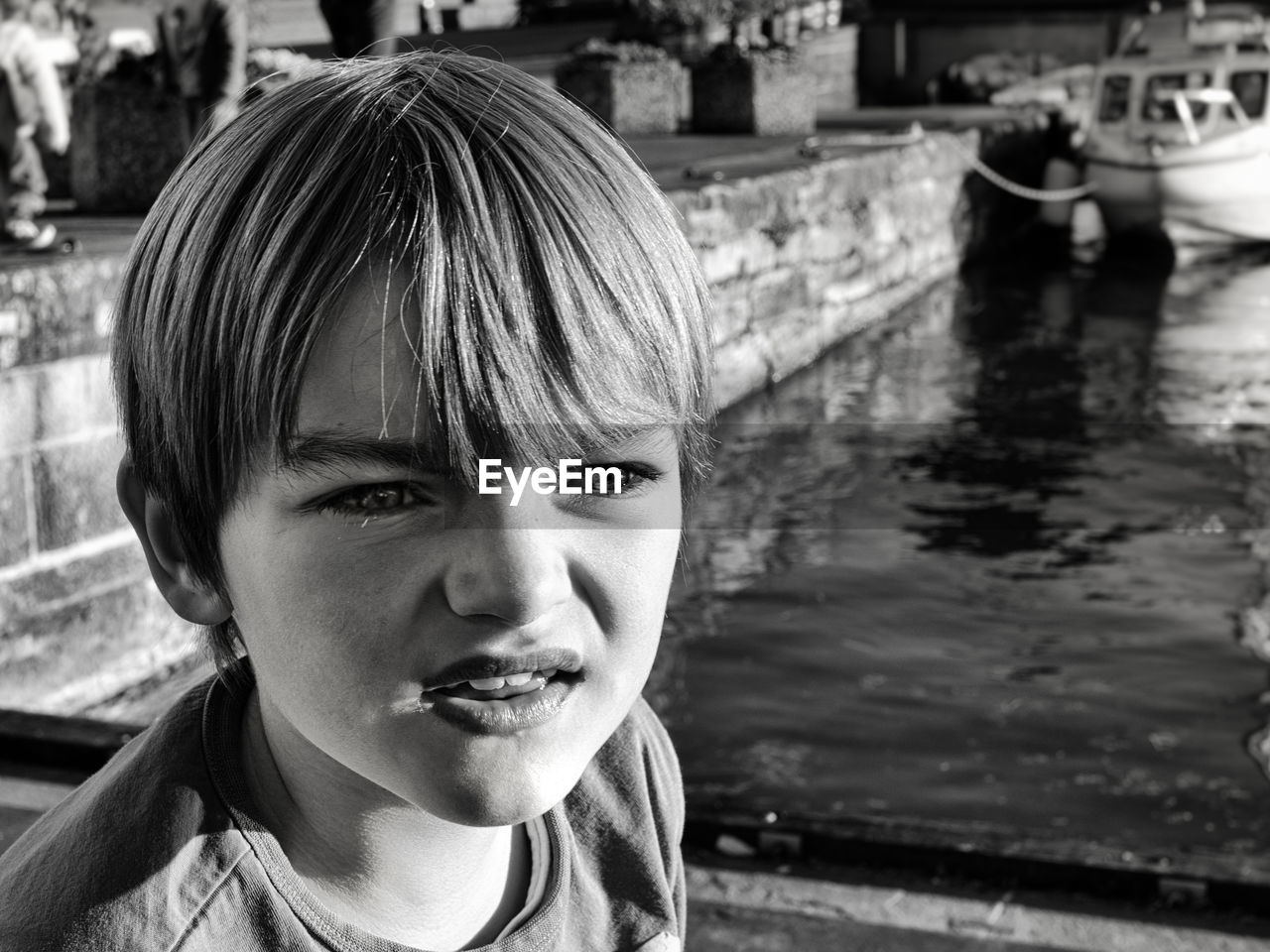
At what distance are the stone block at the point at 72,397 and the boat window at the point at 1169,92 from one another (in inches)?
508

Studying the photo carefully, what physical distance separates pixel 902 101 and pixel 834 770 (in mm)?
18754

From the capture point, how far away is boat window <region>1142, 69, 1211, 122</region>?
588 inches

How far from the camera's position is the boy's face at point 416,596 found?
33.1 inches

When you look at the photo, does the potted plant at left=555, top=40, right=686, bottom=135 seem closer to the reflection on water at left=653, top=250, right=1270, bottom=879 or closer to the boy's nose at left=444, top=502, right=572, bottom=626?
the reflection on water at left=653, top=250, right=1270, bottom=879

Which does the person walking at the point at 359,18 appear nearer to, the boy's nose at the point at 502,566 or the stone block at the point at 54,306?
the stone block at the point at 54,306

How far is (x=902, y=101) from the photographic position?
70.6 ft

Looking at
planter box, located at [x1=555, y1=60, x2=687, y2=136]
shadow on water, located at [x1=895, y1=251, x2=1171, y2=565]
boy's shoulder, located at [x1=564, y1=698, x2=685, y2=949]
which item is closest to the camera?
boy's shoulder, located at [x1=564, y1=698, x2=685, y2=949]

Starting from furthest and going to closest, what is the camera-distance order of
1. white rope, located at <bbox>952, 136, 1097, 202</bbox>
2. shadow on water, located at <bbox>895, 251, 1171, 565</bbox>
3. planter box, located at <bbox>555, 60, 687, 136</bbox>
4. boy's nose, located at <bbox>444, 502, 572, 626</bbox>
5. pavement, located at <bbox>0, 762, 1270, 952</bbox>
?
1. white rope, located at <bbox>952, 136, 1097, 202</bbox>
2. planter box, located at <bbox>555, 60, 687, 136</bbox>
3. shadow on water, located at <bbox>895, 251, 1171, 565</bbox>
4. pavement, located at <bbox>0, 762, 1270, 952</bbox>
5. boy's nose, located at <bbox>444, 502, 572, 626</bbox>

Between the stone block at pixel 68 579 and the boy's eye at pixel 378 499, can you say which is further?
the stone block at pixel 68 579

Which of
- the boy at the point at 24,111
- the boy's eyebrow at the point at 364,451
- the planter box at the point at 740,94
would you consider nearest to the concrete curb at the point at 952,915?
the boy's eyebrow at the point at 364,451

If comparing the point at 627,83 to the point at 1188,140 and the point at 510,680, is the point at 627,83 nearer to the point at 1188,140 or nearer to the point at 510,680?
the point at 1188,140

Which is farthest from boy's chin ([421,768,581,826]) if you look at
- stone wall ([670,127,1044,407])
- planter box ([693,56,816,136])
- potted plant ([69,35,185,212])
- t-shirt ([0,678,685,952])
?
planter box ([693,56,816,136])

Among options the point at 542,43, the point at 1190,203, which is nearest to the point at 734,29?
the point at 1190,203

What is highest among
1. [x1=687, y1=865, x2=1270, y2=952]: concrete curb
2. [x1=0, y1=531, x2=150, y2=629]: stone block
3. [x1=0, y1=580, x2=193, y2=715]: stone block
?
[x1=687, y1=865, x2=1270, y2=952]: concrete curb
